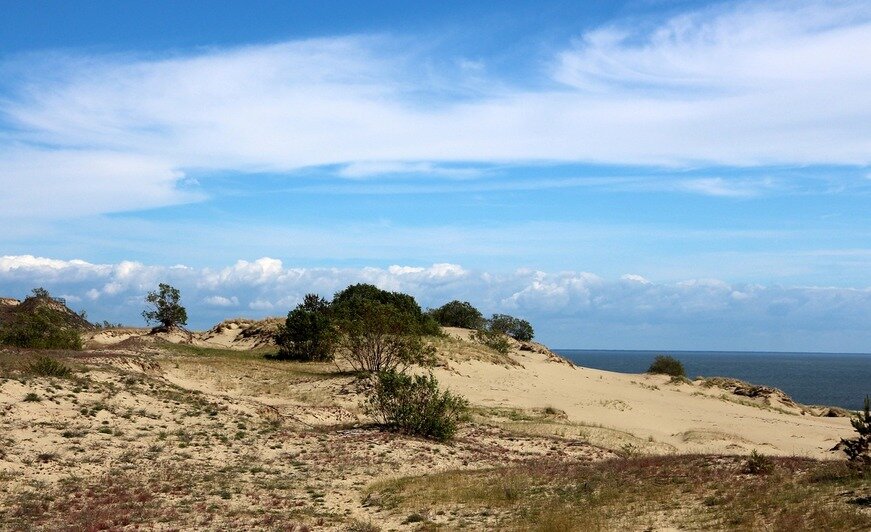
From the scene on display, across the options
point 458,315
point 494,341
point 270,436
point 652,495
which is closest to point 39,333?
point 270,436

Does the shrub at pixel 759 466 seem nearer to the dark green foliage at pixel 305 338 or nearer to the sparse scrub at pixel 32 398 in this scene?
the sparse scrub at pixel 32 398

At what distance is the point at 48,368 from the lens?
96.1 feet

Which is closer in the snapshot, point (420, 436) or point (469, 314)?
point (420, 436)

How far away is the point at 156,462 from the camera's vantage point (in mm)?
21297

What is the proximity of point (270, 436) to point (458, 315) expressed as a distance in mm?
70481

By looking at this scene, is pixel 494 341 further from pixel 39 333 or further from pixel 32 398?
pixel 32 398

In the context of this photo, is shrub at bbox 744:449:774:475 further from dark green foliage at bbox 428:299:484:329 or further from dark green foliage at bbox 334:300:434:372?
dark green foliage at bbox 428:299:484:329

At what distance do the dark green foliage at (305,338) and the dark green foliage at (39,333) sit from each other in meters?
14.3

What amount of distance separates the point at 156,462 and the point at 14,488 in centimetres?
436

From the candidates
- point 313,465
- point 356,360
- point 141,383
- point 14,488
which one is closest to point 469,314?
point 356,360

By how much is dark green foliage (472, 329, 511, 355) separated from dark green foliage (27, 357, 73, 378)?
38746mm

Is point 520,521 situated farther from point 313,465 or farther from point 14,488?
point 14,488

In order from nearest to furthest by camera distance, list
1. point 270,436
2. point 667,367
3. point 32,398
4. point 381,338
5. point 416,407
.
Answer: point 32,398
point 270,436
point 416,407
point 381,338
point 667,367

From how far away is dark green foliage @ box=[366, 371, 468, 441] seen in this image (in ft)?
94.0
